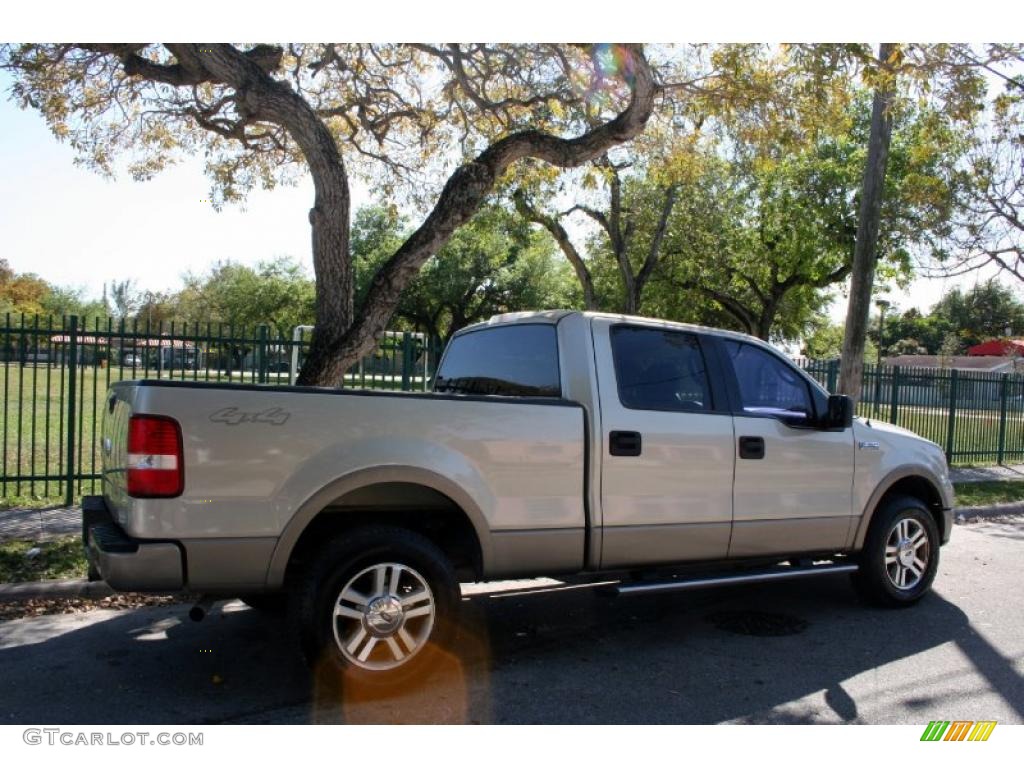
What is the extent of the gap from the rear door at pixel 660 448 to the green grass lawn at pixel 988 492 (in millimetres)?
7889

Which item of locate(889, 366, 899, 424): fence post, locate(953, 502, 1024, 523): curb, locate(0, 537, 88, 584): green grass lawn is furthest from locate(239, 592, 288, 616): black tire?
locate(889, 366, 899, 424): fence post

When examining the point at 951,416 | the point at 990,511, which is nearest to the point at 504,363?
the point at 990,511

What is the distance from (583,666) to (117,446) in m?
2.78

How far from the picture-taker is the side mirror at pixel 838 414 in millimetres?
5488

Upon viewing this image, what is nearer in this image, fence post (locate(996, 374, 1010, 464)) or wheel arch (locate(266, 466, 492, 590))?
wheel arch (locate(266, 466, 492, 590))

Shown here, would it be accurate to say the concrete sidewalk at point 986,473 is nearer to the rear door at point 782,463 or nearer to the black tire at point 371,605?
the rear door at point 782,463

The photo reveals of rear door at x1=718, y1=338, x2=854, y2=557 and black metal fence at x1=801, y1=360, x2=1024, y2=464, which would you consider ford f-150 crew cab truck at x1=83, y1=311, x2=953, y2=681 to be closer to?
rear door at x1=718, y1=338, x2=854, y2=557

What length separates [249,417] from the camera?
12.6ft

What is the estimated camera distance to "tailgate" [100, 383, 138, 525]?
3896 mm

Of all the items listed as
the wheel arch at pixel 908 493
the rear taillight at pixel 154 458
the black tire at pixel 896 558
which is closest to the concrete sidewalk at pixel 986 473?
the wheel arch at pixel 908 493

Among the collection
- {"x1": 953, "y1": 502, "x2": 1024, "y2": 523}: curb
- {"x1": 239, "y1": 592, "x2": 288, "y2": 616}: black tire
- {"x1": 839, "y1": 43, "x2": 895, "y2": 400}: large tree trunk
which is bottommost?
{"x1": 953, "y1": 502, "x2": 1024, "y2": 523}: curb

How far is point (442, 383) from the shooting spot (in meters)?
5.96

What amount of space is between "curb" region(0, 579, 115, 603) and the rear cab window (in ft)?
9.32

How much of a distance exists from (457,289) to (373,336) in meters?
27.8
